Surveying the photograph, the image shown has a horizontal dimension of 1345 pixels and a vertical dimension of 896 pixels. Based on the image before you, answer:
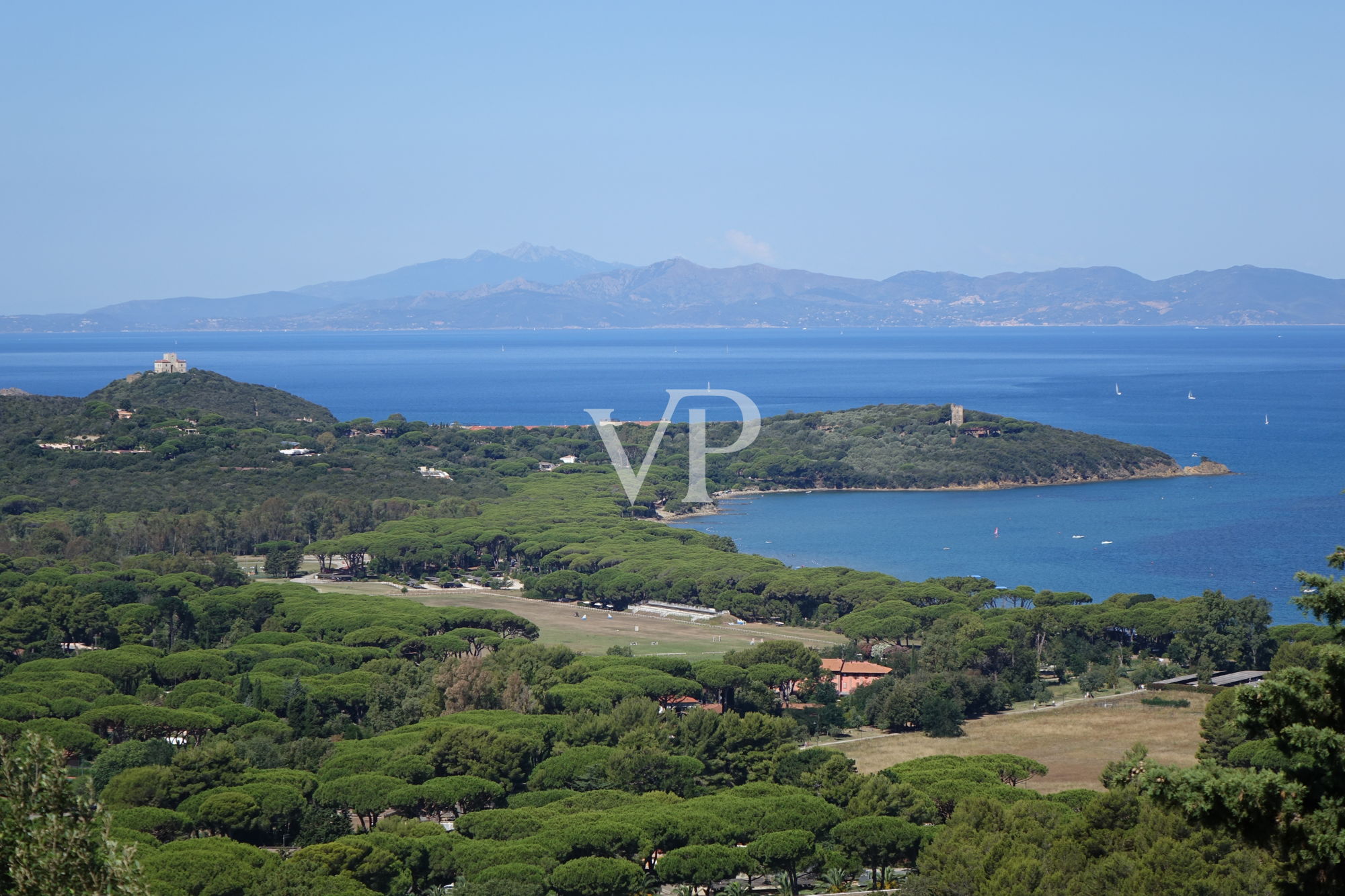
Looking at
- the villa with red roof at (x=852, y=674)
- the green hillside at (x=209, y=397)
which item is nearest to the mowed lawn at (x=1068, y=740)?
Result: the villa with red roof at (x=852, y=674)

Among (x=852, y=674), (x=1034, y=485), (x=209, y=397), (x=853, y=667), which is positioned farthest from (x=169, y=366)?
(x=852, y=674)

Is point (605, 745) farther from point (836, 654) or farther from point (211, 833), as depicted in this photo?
point (836, 654)

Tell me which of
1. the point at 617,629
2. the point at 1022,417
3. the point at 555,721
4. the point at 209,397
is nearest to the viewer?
the point at 555,721

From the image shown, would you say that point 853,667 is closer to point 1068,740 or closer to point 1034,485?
point 1068,740

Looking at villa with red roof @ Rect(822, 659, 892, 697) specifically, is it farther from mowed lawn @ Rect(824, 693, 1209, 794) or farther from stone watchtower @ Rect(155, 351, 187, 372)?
stone watchtower @ Rect(155, 351, 187, 372)

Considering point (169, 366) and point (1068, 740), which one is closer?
point (1068, 740)

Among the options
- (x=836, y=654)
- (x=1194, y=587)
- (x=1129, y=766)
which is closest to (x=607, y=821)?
(x=1129, y=766)

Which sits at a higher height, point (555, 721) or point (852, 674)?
point (555, 721)

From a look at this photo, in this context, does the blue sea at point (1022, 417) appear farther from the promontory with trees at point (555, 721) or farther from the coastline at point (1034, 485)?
the promontory with trees at point (555, 721)

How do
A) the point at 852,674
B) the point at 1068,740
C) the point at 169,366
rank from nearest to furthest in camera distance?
1. the point at 1068,740
2. the point at 852,674
3. the point at 169,366

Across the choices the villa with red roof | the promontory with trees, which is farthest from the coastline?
the villa with red roof
